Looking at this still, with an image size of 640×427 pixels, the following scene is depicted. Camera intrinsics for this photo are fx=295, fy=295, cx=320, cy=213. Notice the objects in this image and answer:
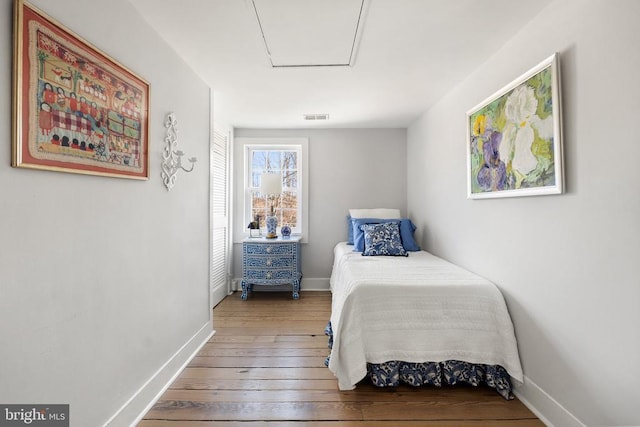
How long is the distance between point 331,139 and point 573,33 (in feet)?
9.68

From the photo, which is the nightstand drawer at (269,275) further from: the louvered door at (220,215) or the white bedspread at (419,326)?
the white bedspread at (419,326)

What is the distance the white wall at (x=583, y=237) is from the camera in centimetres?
124

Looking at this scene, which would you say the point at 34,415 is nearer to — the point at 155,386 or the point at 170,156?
the point at 155,386

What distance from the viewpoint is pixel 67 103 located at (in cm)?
124

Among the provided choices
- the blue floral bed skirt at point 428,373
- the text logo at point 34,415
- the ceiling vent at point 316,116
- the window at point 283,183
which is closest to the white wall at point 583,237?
the blue floral bed skirt at point 428,373

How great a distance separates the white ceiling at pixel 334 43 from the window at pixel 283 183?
1153 millimetres

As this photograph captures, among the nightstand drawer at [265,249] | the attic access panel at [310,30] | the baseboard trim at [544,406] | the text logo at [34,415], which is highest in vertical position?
the attic access panel at [310,30]

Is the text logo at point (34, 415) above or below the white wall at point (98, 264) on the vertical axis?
below

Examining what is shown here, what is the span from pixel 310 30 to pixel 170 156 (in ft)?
4.15

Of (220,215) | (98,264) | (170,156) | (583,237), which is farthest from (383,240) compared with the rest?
(98,264)

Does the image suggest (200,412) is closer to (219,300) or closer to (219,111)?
(219,300)

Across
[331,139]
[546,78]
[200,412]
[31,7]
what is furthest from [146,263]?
[331,139]

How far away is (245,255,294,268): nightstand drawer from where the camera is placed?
3801 millimetres

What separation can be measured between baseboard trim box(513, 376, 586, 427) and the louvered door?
3.11 meters
